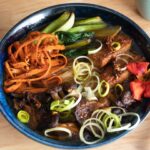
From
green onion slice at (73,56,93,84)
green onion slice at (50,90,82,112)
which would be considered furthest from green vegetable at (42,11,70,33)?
green onion slice at (50,90,82,112)

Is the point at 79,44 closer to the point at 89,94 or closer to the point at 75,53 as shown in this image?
the point at 75,53

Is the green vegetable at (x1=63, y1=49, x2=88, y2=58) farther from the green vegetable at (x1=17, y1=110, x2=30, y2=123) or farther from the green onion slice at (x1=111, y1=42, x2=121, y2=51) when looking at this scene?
the green vegetable at (x1=17, y1=110, x2=30, y2=123)

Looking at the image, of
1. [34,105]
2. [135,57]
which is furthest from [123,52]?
[34,105]

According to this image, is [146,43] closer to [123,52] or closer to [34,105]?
[123,52]

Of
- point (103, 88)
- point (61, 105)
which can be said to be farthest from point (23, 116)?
point (103, 88)

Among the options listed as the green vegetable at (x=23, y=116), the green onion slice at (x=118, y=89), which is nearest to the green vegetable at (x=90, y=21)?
the green onion slice at (x=118, y=89)
